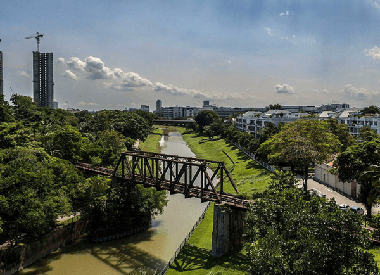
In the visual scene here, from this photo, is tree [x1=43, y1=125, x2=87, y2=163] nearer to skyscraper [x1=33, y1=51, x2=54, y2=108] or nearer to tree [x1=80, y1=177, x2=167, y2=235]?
tree [x1=80, y1=177, x2=167, y2=235]

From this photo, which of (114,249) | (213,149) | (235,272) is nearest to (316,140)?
(235,272)

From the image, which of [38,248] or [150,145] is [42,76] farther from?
[38,248]

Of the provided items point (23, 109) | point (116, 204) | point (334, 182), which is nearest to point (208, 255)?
point (116, 204)

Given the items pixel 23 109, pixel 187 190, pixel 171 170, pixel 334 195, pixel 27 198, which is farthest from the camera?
pixel 23 109

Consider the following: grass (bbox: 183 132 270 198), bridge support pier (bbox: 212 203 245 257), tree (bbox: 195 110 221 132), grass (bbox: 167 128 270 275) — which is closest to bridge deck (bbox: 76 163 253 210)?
bridge support pier (bbox: 212 203 245 257)

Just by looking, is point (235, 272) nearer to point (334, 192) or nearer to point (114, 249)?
point (114, 249)
